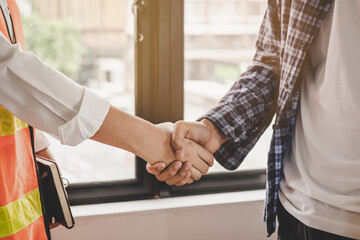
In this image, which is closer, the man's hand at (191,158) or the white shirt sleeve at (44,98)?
the white shirt sleeve at (44,98)

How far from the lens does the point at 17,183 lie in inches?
33.1

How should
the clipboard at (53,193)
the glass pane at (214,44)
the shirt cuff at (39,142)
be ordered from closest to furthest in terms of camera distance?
the clipboard at (53,193) < the shirt cuff at (39,142) < the glass pane at (214,44)

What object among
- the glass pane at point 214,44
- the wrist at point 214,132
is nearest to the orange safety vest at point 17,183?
the wrist at point 214,132

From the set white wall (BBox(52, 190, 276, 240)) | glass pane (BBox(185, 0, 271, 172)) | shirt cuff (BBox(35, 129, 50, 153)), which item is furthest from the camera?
glass pane (BBox(185, 0, 271, 172))

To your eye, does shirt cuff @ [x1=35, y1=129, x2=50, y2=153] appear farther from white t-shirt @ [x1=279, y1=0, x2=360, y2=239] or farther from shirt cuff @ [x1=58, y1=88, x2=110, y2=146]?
white t-shirt @ [x1=279, y1=0, x2=360, y2=239]

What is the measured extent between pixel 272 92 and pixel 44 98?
666mm

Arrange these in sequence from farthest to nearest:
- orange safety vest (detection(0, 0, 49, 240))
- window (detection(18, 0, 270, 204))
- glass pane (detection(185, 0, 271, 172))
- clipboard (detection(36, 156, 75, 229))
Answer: glass pane (detection(185, 0, 271, 172))
window (detection(18, 0, 270, 204))
clipboard (detection(36, 156, 75, 229))
orange safety vest (detection(0, 0, 49, 240))

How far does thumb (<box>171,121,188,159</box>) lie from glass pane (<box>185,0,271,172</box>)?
521 mm

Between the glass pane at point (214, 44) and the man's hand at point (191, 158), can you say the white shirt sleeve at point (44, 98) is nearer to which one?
the man's hand at point (191, 158)

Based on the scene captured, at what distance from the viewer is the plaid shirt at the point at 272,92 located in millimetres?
1003

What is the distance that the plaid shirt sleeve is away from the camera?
3.75ft

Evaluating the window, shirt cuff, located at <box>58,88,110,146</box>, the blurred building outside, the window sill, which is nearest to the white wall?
the window sill

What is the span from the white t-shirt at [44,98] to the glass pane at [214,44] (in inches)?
35.9

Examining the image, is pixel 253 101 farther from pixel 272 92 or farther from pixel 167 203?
pixel 167 203
